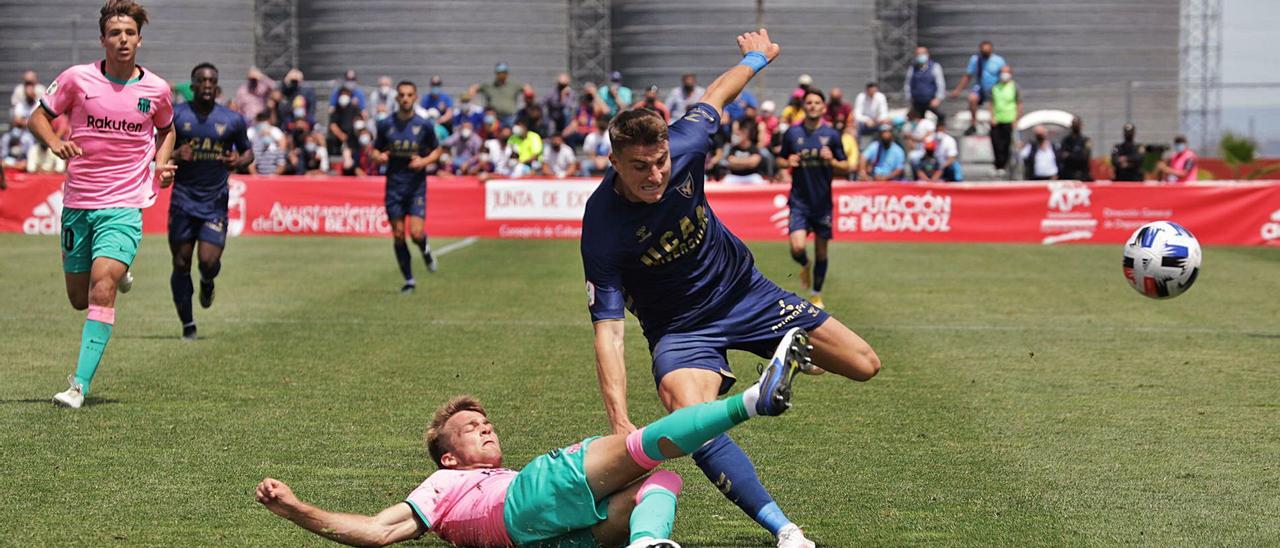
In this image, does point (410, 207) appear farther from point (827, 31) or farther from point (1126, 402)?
point (827, 31)

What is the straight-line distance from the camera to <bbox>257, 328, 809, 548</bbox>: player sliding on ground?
555cm

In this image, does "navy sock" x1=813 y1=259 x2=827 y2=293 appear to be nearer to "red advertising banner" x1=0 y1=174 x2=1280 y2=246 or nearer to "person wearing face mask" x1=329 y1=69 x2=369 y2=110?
"red advertising banner" x1=0 y1=174 x2=1280 y2=246

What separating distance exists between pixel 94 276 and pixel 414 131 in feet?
27.8

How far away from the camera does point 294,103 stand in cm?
3192

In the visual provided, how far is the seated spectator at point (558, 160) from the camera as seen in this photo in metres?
29.5

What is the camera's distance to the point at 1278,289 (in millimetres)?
18375

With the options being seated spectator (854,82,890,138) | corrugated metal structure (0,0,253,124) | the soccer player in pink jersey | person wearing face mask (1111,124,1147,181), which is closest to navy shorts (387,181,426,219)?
the soccer player in pink jersey

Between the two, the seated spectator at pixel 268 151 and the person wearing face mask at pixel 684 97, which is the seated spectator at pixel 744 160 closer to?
the person wearing face mask at pixel 684 97

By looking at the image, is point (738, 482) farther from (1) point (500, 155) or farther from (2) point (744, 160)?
(1) point (500, 155)

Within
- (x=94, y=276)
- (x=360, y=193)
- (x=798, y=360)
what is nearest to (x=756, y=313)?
(x=798, y=360)

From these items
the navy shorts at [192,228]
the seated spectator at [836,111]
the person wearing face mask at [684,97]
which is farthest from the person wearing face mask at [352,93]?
the navy shorts at [192,228]

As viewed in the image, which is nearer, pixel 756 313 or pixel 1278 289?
pixel 756 313

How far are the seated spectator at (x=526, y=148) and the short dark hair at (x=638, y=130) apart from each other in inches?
925

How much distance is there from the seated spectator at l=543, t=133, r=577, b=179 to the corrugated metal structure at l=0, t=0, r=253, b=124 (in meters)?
12.5
